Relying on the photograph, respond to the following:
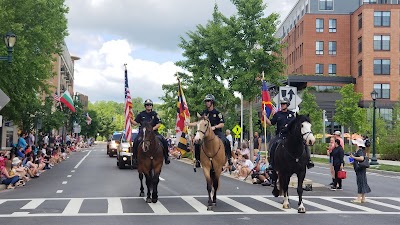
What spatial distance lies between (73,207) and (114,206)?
102 centimetres

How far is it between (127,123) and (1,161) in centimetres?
564

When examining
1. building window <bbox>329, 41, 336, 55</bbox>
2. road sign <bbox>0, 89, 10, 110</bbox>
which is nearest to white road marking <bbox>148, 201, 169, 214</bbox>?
road sign <bbox>0, 89, 10, 110</bbox>

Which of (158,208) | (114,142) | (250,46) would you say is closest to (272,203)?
(158,208)

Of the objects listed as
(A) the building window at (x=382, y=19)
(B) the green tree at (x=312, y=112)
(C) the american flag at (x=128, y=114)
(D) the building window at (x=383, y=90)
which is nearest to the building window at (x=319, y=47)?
(A) the building window at (x=382, y=19)

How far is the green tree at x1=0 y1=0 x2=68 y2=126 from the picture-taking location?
29234 millimetres

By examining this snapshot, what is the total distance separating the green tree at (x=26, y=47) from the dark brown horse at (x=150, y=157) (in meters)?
16.1

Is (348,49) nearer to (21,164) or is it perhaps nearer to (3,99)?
(21,164)

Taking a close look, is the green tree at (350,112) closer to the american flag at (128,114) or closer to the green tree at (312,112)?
the green tree at (312,112)

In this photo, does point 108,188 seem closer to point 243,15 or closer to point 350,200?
point 350,200

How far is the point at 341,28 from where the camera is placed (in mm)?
85625

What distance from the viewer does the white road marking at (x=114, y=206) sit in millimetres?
12820

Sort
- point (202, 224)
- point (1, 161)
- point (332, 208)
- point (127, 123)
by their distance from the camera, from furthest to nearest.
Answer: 1. point (1, 161)
2. point (127, 123)
3. point (332, 208)
4. point (202, 224)

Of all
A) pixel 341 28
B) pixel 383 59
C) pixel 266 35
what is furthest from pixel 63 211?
pixel 341 28

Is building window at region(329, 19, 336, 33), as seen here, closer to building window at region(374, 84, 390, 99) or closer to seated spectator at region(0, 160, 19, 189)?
building window at region(374, 84, 390, 99)
